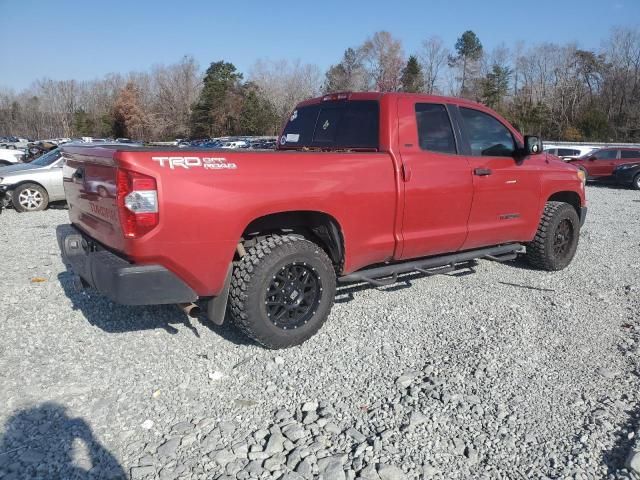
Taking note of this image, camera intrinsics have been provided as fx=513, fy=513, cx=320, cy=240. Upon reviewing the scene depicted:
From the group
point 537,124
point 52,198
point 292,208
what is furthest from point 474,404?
point 537,124

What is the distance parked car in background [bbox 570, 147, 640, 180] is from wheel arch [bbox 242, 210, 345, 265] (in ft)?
58.5

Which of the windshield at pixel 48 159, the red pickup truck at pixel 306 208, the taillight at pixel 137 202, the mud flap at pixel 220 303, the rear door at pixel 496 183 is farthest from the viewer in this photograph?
the windshield at pixel 48 159

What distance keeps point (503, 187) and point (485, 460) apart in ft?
10.6

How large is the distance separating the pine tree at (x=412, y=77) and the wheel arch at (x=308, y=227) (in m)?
64.8

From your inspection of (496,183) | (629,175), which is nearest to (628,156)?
(629,175)

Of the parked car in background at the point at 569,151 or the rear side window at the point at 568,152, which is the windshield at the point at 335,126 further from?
the rear side window at the point at 568,152

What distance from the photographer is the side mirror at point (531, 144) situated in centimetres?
534

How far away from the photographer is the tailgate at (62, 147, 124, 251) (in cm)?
331

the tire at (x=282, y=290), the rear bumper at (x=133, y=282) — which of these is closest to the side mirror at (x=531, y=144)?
the tire at (x=282, y=290)

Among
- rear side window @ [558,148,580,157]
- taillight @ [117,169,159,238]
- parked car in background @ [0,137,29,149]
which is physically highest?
parked car in background @ [0,137,29,149]

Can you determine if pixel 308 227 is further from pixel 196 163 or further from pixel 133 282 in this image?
pixel 133 282

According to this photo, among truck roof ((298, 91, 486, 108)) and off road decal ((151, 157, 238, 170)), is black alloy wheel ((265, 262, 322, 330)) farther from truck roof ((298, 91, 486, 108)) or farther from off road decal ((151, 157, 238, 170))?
truck roof ((298, 91, 486, 108))

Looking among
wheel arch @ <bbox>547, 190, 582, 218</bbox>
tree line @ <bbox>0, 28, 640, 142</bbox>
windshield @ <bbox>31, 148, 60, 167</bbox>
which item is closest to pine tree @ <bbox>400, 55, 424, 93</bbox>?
tree line @ <bbox>0, 28, 640, 142</bbox>

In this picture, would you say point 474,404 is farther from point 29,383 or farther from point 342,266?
point 29,383
